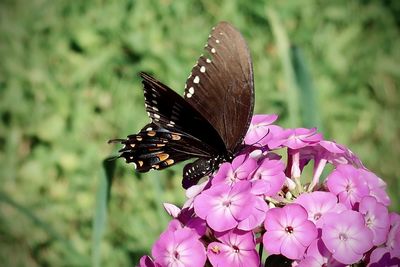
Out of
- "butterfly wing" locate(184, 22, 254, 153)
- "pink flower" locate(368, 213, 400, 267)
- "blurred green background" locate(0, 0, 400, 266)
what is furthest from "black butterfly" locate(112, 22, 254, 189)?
"blurred green background" locate(0, 0, 400, 266)

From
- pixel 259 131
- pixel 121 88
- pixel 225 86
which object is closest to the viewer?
pixel 259 131

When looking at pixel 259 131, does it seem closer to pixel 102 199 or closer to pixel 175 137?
pixel 175 137

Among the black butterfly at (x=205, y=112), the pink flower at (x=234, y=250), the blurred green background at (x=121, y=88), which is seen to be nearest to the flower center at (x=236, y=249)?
the pink flower at (x=234, y=250)

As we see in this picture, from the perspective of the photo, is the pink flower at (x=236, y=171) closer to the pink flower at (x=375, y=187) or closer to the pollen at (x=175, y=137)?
the pink flower at (x=375, y=187)

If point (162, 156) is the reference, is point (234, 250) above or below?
below

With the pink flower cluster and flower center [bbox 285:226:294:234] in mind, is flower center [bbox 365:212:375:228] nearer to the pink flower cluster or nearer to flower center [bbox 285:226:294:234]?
the pink flower cluster

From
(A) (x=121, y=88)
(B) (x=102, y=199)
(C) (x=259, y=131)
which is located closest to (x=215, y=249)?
(C) (x=259, y=131)

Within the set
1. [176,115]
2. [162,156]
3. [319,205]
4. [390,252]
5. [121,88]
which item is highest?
[121,88]
